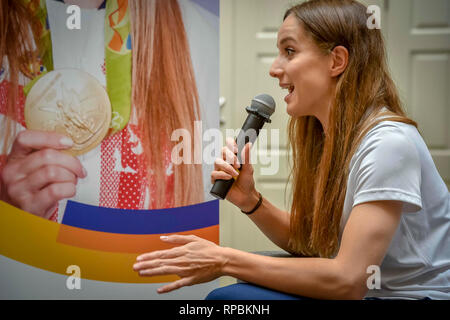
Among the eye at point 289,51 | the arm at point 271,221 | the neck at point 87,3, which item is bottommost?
the arm at point 271,221

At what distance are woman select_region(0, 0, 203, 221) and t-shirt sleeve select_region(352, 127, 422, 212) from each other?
107cm

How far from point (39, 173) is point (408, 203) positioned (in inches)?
58.4

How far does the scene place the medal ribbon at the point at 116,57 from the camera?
1.82 m

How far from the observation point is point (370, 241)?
33.6 inches

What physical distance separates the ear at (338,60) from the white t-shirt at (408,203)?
191mm

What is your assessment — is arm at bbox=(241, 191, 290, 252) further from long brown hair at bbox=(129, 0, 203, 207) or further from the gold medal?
the gold medal

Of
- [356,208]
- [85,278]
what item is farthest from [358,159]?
[85,278]

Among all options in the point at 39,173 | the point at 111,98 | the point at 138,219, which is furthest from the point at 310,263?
the point at 39,173

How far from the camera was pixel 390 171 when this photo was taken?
2.88 feet

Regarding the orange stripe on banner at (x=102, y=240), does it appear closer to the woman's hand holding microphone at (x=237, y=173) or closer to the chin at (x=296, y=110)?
the woman's hand holding microphone at (x=237, y=173)

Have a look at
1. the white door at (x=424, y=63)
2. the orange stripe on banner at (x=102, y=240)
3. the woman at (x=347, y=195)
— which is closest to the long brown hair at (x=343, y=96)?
the woman at (x=347, y=195)

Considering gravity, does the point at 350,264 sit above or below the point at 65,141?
below

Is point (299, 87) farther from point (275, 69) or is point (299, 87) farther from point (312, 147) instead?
point (312, 147)

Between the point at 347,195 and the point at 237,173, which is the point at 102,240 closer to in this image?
the point at 237,173
